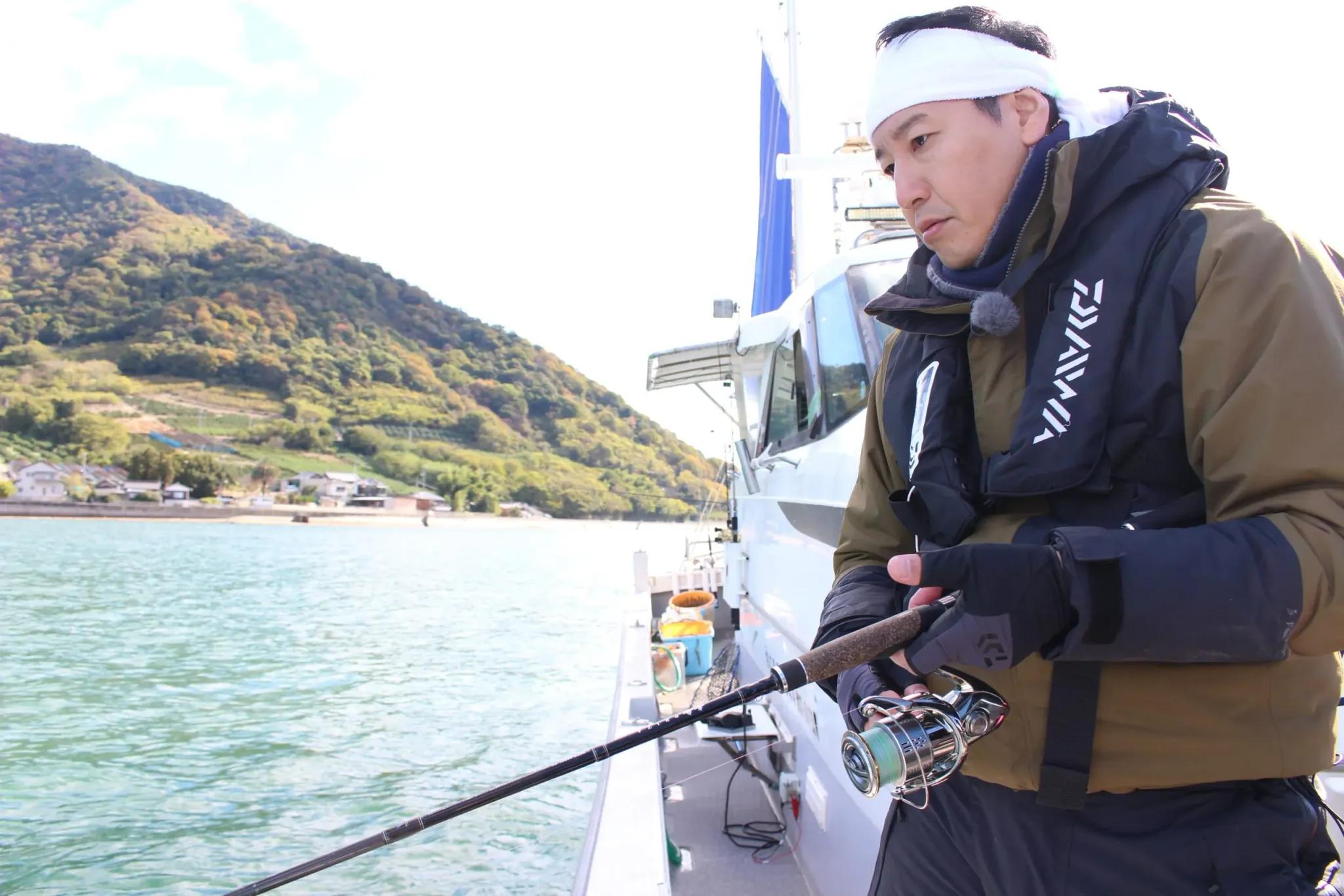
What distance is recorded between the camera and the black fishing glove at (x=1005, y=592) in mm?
1002

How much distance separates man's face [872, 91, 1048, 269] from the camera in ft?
4.32

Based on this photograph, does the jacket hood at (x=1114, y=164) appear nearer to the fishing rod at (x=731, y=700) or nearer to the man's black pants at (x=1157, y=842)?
the fishing rod at (x=731, y=700)

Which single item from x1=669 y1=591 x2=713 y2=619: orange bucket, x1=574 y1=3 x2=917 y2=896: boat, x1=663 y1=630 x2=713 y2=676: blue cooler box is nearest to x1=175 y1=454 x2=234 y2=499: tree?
x1=669 y1=591 x2=713 y2=619: orange bucket

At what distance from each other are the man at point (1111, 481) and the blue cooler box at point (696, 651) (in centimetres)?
856

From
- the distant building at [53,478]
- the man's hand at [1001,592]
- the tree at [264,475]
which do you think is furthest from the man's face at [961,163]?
the tree at [264,475]

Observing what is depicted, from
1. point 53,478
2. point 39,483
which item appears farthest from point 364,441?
point 39,483

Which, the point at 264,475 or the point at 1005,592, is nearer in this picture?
the point at 1005,592

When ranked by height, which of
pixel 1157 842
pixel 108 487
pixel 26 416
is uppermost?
pixel 26 416

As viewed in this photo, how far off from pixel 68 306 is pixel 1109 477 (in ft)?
465

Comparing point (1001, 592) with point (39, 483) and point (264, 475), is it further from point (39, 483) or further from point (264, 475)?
Answer: point (264, 475)

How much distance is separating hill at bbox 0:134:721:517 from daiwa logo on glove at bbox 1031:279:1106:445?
332ft

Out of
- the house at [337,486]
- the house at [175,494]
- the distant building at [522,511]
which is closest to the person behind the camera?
the house at [175,494]

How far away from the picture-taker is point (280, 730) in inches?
440

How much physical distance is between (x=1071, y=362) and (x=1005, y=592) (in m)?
0.36
